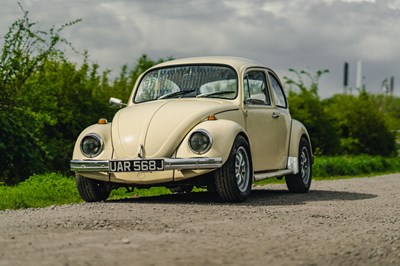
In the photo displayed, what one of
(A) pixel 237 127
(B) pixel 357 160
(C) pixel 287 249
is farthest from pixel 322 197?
(B) pixel 357 160

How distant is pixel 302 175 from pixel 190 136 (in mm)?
3330

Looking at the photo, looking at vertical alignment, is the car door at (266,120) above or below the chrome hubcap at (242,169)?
above

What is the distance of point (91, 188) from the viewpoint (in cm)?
977

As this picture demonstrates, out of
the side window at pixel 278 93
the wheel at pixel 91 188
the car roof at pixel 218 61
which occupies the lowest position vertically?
the wheel at pixel 91 188

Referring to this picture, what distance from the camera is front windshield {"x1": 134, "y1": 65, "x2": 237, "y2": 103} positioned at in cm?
1039

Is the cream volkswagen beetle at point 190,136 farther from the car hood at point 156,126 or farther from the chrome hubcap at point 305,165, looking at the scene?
the chrome hubcap at point 305,165

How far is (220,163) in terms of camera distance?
9008 millimetres

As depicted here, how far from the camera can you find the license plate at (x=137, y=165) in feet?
29.7

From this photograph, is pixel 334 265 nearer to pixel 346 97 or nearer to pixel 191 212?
pixel 191 212

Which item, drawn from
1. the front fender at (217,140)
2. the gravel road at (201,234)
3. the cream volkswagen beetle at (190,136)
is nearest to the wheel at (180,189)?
the cream volkswagen beetle at (190,136)

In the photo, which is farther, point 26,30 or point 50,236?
point 26,30

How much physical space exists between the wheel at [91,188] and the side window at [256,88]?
2091 mm

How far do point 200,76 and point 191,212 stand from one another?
279cm

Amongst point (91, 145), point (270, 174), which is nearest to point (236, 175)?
point (270, 174)
